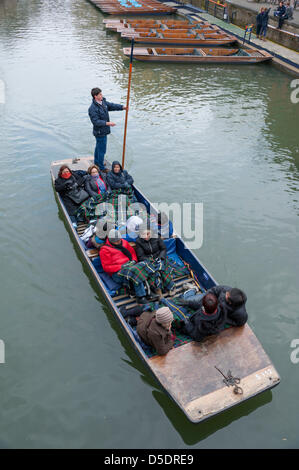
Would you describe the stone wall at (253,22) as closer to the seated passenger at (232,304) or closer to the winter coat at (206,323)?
the seated passenger at (232,304)

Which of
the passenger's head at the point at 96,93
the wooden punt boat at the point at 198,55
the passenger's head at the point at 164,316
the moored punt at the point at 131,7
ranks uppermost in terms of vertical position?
the moored punt at the point at 131,7

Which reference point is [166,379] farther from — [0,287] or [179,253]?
[0,287]

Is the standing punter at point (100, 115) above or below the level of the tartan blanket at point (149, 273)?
above

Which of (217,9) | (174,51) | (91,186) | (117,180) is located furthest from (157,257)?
(217,9)

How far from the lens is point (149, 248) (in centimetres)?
625

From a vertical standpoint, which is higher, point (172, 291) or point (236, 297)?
point (236, 297)

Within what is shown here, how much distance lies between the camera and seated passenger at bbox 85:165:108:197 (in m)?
8.05

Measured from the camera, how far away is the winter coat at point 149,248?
6.24m

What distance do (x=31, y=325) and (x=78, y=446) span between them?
218 centimetres

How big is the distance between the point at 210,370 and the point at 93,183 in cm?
500

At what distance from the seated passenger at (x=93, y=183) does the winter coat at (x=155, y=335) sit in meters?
3.97

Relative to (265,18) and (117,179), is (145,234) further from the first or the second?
(265,18)

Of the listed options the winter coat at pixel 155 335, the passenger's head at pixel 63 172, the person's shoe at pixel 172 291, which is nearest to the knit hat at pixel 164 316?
the winter coat at pixel 155 335
